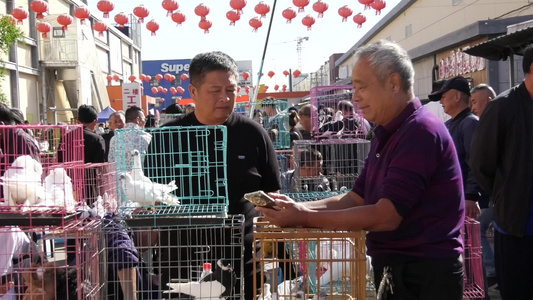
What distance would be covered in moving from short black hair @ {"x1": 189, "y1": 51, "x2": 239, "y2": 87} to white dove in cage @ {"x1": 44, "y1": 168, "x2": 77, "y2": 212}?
2.70 ft

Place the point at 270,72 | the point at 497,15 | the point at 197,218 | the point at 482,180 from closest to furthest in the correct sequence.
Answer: the point at 197,218 < the point at 482,180 < the point at 497,15 < the point at 270,72

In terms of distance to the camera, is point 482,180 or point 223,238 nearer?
point 223,238

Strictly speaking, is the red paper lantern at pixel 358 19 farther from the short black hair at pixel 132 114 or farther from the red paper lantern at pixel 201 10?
the short black hair at pixel 132 114

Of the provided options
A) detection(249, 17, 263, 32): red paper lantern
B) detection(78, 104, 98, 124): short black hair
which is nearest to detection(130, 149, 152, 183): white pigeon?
detection(78, 104, 98, 124): short black hair

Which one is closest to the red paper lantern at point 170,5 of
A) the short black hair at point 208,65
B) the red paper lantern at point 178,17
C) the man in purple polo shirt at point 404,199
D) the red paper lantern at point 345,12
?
the red paper lantern at point 178,17

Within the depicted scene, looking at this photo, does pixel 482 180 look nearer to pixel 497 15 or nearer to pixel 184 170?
pixel 184 170

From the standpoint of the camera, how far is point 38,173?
2.71 m

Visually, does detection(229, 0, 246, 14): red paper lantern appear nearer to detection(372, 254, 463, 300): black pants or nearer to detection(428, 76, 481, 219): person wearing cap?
detection(428, 76, 481, 219): person wearing cap

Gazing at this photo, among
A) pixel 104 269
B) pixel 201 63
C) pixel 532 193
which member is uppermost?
pixel 201 63

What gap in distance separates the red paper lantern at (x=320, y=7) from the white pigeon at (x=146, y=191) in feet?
38.2

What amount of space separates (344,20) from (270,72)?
82.9 feet

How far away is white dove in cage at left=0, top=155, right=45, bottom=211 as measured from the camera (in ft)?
8.27

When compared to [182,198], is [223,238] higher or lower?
lower

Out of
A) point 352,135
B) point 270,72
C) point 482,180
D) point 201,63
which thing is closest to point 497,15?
point 352,135
